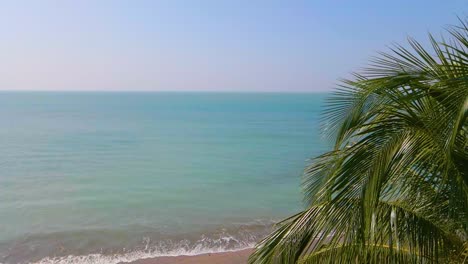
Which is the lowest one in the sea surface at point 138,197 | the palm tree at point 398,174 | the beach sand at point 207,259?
the sea surface at point 138,197

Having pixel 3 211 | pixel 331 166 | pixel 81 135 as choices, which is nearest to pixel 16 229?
pixel 3 211

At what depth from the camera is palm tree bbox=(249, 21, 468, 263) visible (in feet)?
8.73

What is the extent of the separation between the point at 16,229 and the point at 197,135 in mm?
28618

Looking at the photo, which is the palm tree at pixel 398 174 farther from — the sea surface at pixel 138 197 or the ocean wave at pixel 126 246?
the ocean wave at pixel 126 246

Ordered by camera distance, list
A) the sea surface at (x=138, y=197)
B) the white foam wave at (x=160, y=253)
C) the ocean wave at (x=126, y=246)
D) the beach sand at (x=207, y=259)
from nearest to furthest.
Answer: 1. the beach sand at (x=207, y=259)
2. the white foam wave at (x=160, y=253)
3. the ocean wave at (x=126, y=246)
4. the sea surface at (x=138, y=197)

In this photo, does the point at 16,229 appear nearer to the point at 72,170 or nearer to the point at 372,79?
the point at 72,170

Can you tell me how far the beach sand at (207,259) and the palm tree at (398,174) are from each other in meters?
7.53

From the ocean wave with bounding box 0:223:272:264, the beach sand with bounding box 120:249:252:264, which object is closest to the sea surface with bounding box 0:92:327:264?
the ocean wave with bounding box 0:223:272:264

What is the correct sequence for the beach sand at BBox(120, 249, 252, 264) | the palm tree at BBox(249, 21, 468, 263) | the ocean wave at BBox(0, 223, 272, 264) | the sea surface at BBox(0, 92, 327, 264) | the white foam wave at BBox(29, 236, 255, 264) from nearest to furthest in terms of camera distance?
the palm tree at BBox(249, 21, 468, 263) → the beach sand at BBox(120, 249, 252, 264) → the white foam wave at BBox(29, 236, 255, 264) → the ocean wave at BBox(0, 223, 272, 264) → the sea surface at BBox(0, 92, 327, 264)

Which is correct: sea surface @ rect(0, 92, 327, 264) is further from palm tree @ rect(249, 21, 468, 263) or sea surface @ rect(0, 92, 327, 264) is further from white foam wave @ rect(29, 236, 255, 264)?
palm tree @ rect(249, 21, 468, 263)

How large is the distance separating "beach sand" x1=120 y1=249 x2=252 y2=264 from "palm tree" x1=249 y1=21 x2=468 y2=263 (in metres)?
7.53

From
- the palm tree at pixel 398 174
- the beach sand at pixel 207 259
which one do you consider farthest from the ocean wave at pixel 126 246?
the palm tree at pixel 398 174

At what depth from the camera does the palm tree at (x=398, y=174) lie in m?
2.66

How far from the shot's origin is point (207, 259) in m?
10.7
